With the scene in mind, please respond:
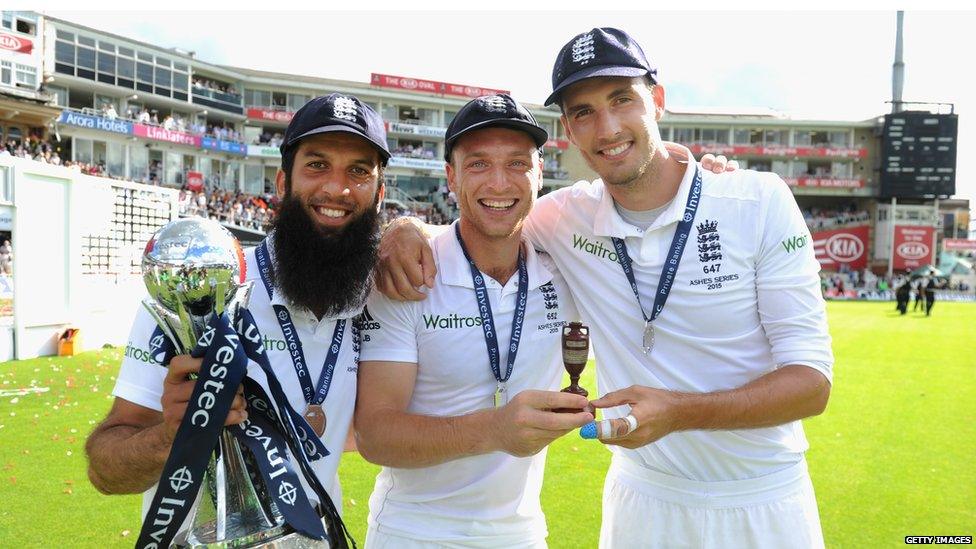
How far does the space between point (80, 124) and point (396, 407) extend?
41645 mm

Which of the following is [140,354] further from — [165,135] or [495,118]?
[165,135]

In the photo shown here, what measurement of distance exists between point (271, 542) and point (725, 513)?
5.63 feet

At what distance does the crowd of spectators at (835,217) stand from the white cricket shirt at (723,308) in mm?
60136

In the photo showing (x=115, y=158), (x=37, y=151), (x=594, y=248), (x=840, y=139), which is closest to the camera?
(x=594, y=248)

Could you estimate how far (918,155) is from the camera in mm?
54281

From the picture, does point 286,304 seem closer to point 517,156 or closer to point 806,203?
point 517,156

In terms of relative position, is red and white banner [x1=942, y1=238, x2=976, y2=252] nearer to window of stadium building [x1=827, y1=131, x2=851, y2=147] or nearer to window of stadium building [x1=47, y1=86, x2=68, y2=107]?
window of stadium building [x1=827, y1=131, x2=851, y2=147]

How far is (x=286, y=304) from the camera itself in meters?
2.49

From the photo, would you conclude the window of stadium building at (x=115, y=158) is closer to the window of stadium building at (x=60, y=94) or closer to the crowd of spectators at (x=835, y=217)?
the window of stadium building at (x=60, y=94)

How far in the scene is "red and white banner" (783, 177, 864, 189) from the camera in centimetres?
5916

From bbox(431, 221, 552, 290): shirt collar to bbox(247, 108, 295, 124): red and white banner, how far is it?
48.2 metres

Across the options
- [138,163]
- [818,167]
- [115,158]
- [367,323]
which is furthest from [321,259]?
[818,167]
